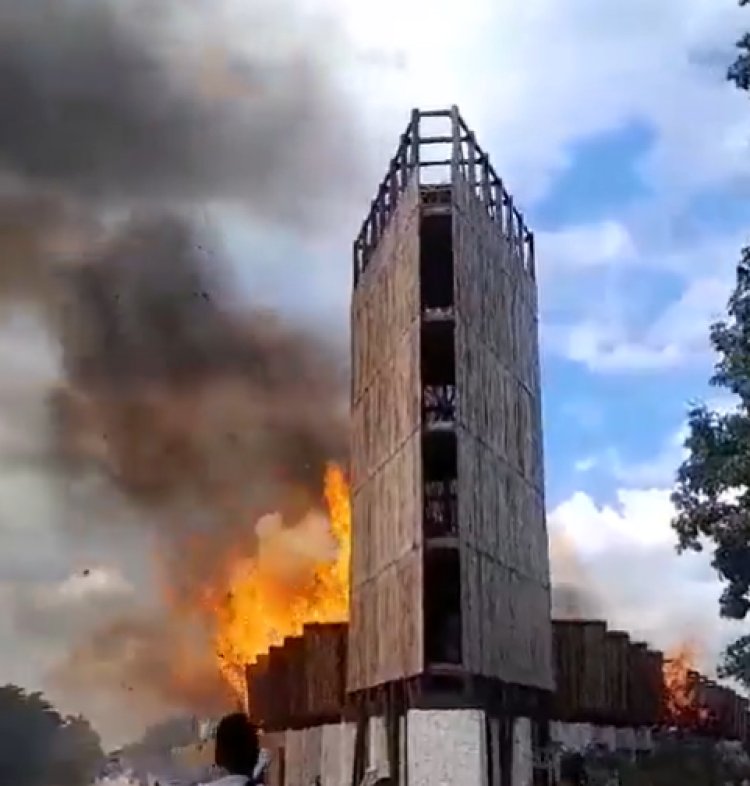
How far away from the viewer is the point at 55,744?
279 feet

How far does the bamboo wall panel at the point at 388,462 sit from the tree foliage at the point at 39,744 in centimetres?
4866

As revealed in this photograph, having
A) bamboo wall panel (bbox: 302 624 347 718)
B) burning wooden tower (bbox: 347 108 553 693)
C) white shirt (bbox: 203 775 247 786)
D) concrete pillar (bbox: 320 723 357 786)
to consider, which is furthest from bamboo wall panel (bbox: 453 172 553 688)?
white shirt (bbox: 203 775 247 786)

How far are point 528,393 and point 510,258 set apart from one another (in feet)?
12.3

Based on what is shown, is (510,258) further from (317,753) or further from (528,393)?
(317,753)

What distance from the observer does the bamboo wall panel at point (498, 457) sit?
27625mm

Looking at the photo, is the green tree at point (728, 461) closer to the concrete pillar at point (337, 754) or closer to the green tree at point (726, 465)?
the green tree at point (726, 465)

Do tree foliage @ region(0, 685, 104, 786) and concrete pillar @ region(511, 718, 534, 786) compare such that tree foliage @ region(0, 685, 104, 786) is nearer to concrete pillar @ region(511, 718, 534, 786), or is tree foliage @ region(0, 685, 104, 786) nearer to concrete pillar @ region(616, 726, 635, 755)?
concrete pillar @ region(616, 726, 635, 755)

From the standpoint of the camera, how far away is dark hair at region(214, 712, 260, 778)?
5344 mm

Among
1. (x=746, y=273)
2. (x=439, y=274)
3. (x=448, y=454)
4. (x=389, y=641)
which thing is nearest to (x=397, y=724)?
(x=389, y=641)

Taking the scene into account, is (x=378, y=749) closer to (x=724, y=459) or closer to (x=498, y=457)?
(x=498, y=457)

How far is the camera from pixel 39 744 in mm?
82688

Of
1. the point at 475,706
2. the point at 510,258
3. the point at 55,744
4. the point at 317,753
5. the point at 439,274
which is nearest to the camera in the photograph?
the point at 475,706

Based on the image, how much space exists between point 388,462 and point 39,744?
60.5 metres

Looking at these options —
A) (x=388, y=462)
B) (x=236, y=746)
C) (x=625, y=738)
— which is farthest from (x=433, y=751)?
(x=236, y=746)
